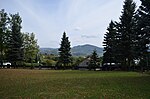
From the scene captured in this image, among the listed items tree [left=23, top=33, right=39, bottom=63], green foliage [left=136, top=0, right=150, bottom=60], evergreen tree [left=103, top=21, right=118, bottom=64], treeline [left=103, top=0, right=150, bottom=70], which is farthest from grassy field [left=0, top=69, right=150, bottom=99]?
tree [left=23, top=33, right=39, bottom=63]

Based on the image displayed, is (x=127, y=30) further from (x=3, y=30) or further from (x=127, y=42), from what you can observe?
(x=3, y=30)

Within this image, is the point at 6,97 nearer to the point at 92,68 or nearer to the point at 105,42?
the point at 105,42

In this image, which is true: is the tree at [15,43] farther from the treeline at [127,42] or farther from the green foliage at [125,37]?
the green foliage at [125,37]

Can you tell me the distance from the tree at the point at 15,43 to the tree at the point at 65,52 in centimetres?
1017

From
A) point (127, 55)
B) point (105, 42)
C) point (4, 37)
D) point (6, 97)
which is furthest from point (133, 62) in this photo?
point (6, 97)

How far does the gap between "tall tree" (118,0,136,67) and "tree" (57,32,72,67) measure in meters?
19.2

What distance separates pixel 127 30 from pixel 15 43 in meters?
29.9

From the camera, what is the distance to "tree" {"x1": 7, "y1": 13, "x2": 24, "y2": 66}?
6239 centimetres

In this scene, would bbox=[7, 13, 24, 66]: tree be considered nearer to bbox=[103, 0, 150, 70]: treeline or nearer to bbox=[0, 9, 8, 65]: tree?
bbox=[0, 9, 8, 65]: tree

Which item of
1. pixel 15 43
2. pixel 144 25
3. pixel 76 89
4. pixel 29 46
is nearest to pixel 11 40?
pixel 15 43

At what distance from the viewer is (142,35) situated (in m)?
31.2

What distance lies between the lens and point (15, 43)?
62.7 meters

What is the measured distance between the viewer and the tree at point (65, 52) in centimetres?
6334

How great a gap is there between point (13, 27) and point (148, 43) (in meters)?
42.2
